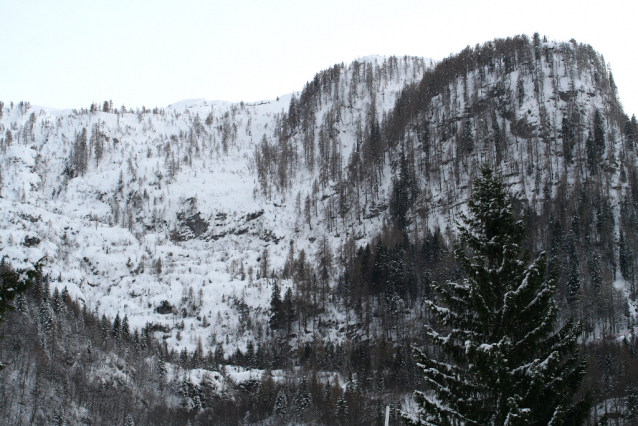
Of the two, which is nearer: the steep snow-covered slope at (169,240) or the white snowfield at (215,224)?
the white snowfield at (215,224)

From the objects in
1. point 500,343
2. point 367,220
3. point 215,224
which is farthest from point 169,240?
point 500,343

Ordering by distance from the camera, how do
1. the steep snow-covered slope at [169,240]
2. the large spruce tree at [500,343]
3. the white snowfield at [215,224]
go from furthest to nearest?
the steep snow-covered slope at [169,240] → the white snowfield at [215,224] → the large spruce tree at [500,343]

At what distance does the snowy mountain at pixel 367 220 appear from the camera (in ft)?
387

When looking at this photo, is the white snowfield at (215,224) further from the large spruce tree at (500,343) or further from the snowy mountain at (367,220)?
the large spruce tree at (500,343)

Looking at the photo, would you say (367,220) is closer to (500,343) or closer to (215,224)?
(215,224)

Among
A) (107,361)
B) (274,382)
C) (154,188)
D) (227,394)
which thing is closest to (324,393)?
(274,382)

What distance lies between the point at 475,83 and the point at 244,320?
11406 centimetres

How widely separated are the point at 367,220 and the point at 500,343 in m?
149

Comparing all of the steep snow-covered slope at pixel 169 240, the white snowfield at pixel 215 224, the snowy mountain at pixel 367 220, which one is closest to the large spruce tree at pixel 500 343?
the snowy mountain at pixel 367 220

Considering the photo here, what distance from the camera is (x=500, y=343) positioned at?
1242cm

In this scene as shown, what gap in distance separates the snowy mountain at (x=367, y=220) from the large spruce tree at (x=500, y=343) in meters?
88.9

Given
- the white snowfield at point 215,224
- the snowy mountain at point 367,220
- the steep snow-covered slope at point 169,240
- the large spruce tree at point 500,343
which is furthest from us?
the steep snow-covered slope at point 169,240

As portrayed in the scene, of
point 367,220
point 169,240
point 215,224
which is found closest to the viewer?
point 367,220

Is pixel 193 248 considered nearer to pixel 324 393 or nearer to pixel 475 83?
pixel 324 393
